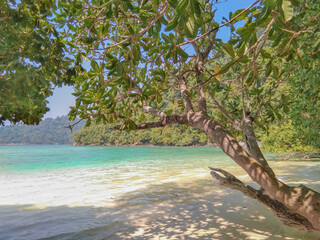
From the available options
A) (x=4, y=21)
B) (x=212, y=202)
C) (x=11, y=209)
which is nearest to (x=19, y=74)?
(x=4, y=21)

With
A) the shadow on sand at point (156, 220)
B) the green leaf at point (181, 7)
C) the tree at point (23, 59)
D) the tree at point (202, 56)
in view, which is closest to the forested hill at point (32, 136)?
the shadow on sand at point (156, 220)

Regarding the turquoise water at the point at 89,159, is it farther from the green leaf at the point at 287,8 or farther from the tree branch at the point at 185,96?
the green leaf at the point at 287,8

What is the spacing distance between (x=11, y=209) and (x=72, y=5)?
7.93 metres

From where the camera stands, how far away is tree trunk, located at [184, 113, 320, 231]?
2.34 metres

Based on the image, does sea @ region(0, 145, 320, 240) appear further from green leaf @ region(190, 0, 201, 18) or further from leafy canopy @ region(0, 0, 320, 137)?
green leaf @ region(190, 0, 201, 18)

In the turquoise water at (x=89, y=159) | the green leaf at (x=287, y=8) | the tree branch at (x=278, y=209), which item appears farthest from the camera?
the turquoise water at (x=89, y=159)

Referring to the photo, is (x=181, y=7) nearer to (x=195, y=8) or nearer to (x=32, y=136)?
(x=195, y=8)

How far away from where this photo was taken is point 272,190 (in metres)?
2.45

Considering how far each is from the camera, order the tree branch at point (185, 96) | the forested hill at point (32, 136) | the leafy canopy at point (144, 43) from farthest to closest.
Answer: the forested hill at point (32, 136), the tree branch at point (185, 96), the leafy canopy at point (144, 43)

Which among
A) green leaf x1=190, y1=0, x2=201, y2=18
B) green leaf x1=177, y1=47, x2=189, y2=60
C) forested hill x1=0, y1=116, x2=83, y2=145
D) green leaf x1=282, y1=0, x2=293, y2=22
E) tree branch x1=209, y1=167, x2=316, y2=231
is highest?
forested hill x1=0, y1=116, x2=83, y2=145

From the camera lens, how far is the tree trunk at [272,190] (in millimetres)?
2338

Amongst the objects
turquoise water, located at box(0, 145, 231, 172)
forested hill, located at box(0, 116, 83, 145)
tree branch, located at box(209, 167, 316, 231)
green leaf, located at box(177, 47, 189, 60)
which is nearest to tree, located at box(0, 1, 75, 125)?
green leaf, located at box(177, 47, 189, 60)

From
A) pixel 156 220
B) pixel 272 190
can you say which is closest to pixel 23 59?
pixel 272 190

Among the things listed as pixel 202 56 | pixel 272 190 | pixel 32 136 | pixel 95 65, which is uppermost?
pixel 32 136
